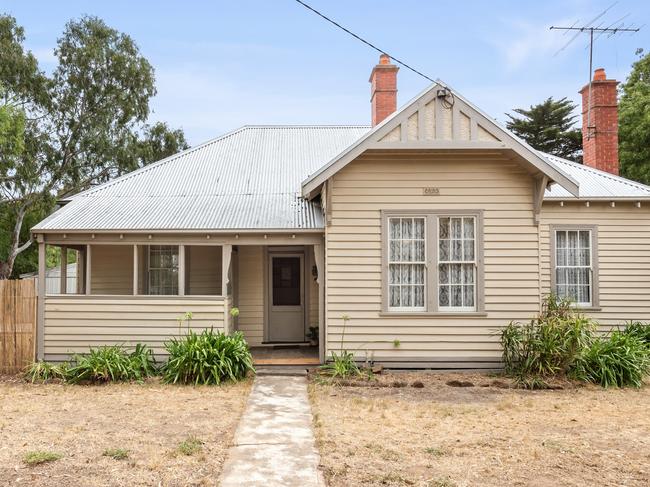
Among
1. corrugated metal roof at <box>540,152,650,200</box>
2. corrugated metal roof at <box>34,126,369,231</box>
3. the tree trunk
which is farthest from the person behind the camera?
the tree trunk

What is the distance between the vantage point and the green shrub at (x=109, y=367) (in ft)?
30.2

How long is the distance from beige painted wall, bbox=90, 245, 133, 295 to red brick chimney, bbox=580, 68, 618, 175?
1192 centimetres

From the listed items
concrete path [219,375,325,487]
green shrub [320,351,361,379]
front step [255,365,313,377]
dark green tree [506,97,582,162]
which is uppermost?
dark green tree [506,97,582,162]

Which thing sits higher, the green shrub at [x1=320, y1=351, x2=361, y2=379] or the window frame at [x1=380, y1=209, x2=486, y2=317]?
the window frame at [x1=380, y1=209, x2=486, y2=317]

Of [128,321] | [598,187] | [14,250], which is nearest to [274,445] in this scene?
[128,321]

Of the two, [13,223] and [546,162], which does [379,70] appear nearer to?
[546,162]

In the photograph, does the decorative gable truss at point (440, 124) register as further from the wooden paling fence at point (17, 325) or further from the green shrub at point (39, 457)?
the wooden paling fence at point (17, 325)

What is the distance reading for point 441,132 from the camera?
9.51m

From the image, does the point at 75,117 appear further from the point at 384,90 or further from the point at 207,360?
the point at 207,360

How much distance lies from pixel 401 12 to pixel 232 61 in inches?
557

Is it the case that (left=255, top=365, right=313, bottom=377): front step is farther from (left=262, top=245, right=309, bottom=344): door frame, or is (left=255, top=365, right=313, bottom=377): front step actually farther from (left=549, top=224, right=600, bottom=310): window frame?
(left=549, top=224, right=600, bottom=310): window frame

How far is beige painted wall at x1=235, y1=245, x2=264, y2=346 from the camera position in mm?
12391

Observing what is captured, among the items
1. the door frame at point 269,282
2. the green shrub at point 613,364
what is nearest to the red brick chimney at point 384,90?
the door frame at point 269,282

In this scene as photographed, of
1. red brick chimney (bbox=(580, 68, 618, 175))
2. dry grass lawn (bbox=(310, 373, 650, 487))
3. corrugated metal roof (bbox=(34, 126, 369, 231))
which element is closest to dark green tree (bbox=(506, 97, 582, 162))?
red brick chimney (bbox=(580, 68, 618, 175))
